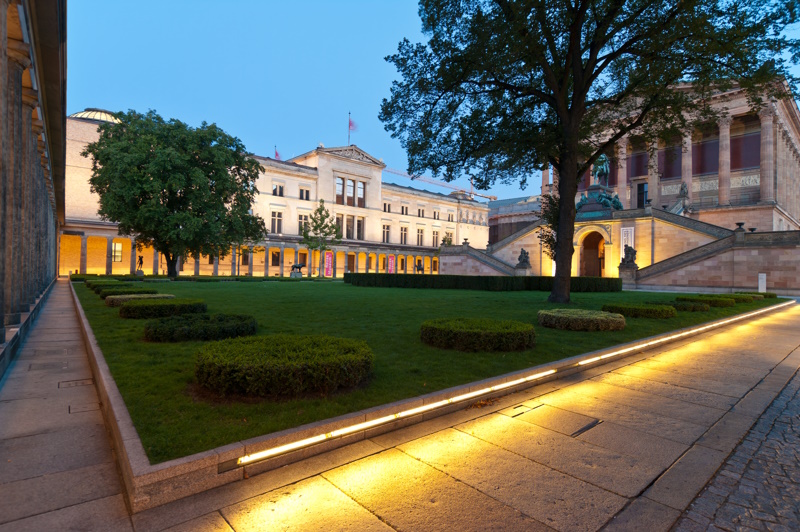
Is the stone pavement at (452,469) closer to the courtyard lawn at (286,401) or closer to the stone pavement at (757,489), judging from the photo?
the stone pavement at (757,489)

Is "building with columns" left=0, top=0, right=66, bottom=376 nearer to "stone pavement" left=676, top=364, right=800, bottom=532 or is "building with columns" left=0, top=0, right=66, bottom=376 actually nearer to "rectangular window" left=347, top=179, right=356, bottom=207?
"stone pavement" left=676, top=364, right=800, bottom=532

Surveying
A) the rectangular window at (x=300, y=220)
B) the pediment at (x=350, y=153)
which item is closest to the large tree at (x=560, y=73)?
the rectangular window at (x=300, y=220)

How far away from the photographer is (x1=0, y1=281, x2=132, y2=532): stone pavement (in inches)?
114

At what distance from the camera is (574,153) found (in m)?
16.7

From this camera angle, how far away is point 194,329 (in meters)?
8.09

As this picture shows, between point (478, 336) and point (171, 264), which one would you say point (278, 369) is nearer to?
point (478, 336)

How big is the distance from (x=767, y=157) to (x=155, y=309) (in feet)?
201

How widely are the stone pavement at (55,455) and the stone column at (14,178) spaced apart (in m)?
3.26

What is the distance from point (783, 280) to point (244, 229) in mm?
40765

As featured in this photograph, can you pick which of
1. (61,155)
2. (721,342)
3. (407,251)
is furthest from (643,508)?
(407,251)

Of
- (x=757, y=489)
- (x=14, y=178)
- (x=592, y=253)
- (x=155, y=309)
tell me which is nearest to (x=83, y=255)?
(x=14, y=178)

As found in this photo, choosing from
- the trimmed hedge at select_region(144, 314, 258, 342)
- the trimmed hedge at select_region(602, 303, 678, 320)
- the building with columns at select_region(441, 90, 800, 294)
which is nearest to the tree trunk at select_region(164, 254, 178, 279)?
the trimmed hedge at select_region(144, 314, 258, 342)

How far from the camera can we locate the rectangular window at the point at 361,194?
69.8 m

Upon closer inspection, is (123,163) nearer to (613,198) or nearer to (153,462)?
(153,462)
